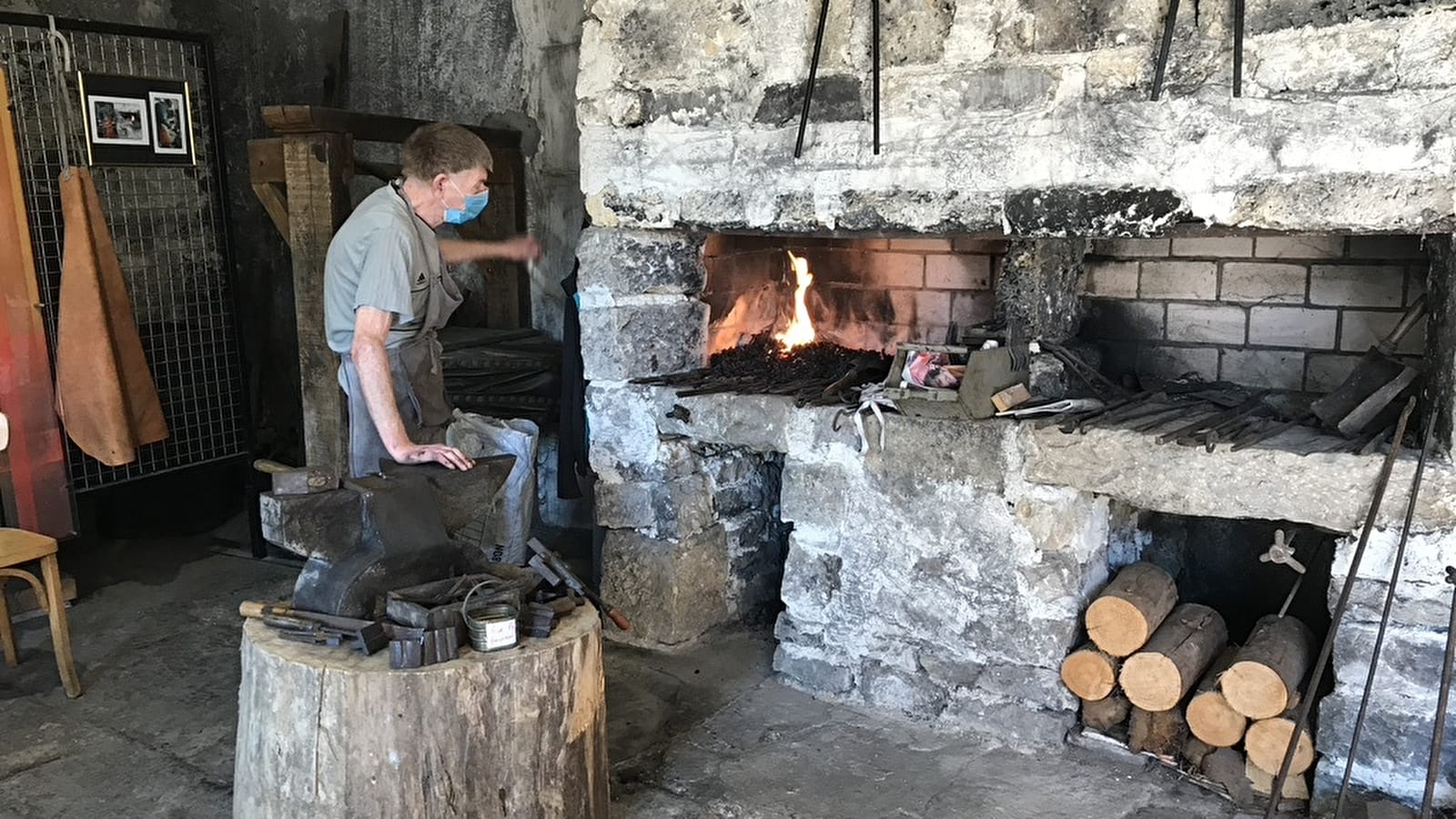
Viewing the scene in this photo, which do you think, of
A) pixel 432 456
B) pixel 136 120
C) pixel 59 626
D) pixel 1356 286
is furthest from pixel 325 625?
pixel 136 120

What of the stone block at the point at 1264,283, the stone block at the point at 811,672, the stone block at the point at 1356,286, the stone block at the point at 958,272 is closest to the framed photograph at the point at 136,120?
the stone block at the point at 958,272

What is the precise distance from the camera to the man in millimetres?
3025

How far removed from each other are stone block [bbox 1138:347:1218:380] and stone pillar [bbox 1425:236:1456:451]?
87 centimetres

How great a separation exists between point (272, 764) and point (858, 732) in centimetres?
175

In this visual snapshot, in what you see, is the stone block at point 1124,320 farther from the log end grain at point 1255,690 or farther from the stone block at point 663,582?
the stone block at point 663,582

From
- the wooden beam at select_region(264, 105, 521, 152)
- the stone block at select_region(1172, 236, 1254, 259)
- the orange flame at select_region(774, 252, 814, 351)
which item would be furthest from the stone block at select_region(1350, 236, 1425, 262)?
the wooden beam at select_region(264, 105, 521, 152)

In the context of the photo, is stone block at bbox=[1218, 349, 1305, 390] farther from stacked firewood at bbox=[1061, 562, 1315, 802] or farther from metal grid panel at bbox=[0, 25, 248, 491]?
metal grid panel at bbox=[0, 25, 248, 491]

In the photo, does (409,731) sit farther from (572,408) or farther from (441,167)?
(572,408)

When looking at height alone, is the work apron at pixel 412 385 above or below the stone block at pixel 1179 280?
below

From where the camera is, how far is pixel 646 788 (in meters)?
3.15

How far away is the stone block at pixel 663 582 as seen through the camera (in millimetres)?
4086

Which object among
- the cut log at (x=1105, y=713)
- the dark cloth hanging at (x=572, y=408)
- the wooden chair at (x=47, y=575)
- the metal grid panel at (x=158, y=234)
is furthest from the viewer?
the metal grid panel at (x=158, y=234)

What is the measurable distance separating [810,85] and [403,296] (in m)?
1.35

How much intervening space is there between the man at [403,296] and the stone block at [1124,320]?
7.02ft
